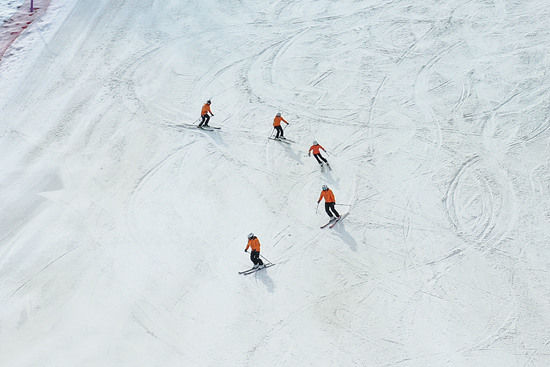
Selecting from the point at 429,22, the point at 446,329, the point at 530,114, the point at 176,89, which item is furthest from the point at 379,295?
the point at 429,22

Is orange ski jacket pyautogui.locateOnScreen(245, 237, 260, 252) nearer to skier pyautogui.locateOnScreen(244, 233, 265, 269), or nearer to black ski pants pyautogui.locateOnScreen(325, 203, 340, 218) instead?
skier pyautogui.locateOnScreen(244, 233, 265, 269)

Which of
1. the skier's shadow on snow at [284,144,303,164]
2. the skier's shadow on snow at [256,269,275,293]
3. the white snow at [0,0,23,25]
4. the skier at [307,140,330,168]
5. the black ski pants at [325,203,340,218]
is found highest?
the white snow at [0,0,23,25]

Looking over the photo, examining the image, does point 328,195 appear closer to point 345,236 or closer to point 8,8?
point 345,236

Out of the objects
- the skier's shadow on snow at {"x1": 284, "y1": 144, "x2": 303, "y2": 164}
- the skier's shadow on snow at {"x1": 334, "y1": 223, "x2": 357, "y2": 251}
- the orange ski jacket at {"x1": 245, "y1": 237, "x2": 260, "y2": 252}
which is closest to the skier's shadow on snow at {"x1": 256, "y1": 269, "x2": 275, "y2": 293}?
the orange ski jacket at {"x1": 245, "y1": 237, "x2": 260, "y2": 252}

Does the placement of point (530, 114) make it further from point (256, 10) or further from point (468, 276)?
point (256, 10)

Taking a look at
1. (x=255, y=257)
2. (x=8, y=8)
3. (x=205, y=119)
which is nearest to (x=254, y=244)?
(x=255, y=257)

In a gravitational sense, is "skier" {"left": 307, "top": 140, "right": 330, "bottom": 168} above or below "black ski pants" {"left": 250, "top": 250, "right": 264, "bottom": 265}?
above
